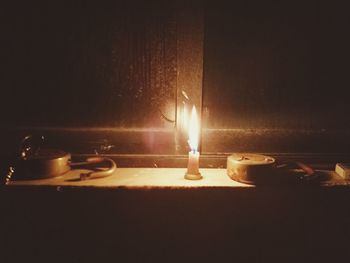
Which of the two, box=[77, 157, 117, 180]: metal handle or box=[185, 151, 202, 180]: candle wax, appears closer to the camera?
box=[77, 157, 117, 180]: metal handle

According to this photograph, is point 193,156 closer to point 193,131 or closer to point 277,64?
point 193,131

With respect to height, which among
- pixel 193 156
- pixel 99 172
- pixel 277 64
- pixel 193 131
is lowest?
pixel 99 172

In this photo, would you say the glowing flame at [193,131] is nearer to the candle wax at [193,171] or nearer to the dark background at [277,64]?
the candle wax at [193,171]

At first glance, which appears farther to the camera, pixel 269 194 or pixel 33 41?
pixel 33 41

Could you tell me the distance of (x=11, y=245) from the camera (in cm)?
380

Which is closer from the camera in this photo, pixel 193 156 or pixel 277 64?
pixel 193 156

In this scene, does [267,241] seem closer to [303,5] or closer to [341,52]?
[341,52]

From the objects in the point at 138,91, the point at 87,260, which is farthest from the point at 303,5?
the point at 87,260

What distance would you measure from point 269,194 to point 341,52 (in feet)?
6.48

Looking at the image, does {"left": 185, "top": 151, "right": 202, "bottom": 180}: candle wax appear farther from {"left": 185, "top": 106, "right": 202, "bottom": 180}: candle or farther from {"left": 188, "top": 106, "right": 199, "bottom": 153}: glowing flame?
{"left": 188, "top": 106, "right": 199, "bottom": 153}: glowing flame

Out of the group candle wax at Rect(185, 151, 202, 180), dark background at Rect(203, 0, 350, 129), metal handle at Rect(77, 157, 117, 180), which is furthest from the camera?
dark background at Rect(203, 0, 350, 129)

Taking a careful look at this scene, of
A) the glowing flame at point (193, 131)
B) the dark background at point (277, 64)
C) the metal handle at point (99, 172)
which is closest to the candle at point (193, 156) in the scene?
the glowing flame at point (193, 131)

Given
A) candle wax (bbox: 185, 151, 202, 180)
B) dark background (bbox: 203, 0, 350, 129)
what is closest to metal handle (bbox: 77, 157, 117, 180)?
candle wax (bbox: 185, 151, 202, 180)

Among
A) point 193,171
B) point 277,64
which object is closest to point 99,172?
point 193,171
